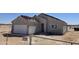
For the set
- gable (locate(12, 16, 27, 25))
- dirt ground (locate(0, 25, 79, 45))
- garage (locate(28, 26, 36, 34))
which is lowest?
dirt ground (locate(0, 25, 79, 45))

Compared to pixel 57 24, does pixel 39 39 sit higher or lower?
lower

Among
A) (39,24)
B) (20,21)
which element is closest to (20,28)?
(20,21)

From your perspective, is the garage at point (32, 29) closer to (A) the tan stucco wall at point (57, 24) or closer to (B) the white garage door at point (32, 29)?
(B) the white garage door at point (32, 29)

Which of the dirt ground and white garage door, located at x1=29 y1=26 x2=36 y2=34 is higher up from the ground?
white garage door, located at x1=29 y1=26 x2=36 y2=34

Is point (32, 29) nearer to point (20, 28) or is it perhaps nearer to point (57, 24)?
point (20, 28)

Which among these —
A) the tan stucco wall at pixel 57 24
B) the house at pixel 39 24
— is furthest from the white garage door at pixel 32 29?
the tan stucco wall at pixel 57 24

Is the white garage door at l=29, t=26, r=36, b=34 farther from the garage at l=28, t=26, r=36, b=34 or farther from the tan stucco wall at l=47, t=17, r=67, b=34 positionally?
the tan stucco wall at l=47, t=17, r=67, b=34

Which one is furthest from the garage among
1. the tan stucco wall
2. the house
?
the tan stucco wall
